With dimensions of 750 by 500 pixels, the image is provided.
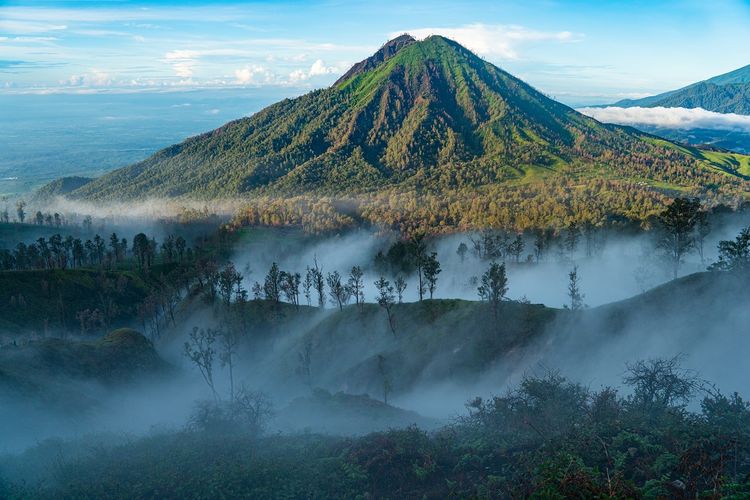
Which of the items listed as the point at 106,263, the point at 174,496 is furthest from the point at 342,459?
the point at 106,263

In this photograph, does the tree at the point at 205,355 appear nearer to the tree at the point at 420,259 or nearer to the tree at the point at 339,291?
the tree at the point at 339,291

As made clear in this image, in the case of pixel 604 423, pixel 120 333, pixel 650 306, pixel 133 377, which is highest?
pixel 604 423

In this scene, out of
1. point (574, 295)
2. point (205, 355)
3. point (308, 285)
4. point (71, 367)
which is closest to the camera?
point (205, 355)

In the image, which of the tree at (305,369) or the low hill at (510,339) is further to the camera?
the tree at (305,369)

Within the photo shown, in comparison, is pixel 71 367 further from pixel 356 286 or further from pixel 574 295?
pixel 574 295

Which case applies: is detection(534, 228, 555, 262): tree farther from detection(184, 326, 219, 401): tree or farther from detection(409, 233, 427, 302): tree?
detection(184, 326, 219, 401): tree

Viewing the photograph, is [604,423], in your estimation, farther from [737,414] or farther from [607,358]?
[607,358]

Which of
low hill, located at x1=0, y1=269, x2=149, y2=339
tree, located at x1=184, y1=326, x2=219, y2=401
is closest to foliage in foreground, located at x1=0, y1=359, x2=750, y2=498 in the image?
tree, located at x1=184, y1=326, x2=219, y2=401

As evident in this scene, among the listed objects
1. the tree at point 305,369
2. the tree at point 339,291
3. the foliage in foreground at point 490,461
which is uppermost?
the foliage in foreground at point 490,461

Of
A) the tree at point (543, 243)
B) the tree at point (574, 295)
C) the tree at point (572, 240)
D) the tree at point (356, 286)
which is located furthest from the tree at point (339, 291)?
the tree at point (572, 240)

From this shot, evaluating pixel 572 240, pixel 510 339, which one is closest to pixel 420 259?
pixel 510 339

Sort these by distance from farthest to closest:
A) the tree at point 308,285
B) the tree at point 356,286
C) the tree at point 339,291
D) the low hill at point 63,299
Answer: the tree at point 308,285 → the low hill at point 63,299 → the tree at point 356,286 → the tree at point 339,291
